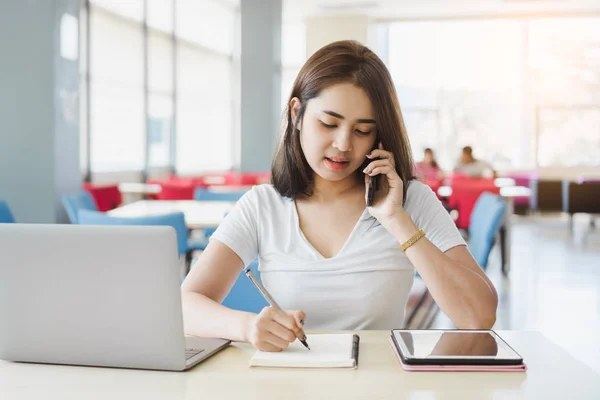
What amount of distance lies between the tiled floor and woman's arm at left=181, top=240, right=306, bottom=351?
76.0 inches

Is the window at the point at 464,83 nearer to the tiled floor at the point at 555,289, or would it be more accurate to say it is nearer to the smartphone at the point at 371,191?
the tiled floor at the point at 555,289

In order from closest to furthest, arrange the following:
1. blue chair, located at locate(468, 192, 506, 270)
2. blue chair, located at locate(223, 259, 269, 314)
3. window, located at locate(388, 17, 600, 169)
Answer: blue chair, located at locate(223, 259, 269, 314) → blue chair, located at locate(468, 192, 506, 270) → window, located at locate(388, 17, 600, 169)

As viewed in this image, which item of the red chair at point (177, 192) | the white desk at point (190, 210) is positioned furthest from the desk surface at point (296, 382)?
the red chair at point (177, 192)

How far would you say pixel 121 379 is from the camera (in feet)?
4.20

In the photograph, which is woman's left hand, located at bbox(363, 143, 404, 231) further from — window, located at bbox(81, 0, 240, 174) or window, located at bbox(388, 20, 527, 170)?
window, located at bbox(388, 20, 527, 170)

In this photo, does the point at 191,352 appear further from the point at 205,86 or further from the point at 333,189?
the point at 205,86

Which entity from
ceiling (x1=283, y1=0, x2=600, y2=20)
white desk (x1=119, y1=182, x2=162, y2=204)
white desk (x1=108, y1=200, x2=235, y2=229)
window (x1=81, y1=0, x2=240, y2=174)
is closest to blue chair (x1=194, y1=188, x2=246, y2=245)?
white desk (x1=108, y1=200, x2=235, y2=229)

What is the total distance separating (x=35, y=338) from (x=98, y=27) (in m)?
7.86

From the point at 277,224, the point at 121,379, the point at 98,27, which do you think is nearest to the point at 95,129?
the point at 98,27

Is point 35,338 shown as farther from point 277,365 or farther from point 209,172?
point 209,172

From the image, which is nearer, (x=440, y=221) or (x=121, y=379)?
(x=121, y=379)

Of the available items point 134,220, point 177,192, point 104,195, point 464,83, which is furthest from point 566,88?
point 134,220

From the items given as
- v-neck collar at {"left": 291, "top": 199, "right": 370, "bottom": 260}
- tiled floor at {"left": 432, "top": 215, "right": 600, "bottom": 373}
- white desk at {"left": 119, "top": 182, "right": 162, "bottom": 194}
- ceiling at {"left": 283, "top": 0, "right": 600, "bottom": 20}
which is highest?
ceiling at {"left": 283, "top": 0, "right": 600, "bottom": 20}

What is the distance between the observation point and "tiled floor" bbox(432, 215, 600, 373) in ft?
15.0
